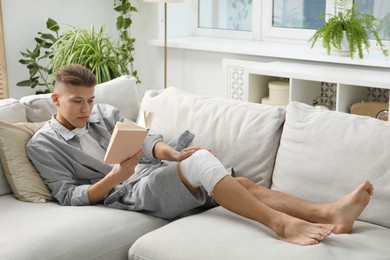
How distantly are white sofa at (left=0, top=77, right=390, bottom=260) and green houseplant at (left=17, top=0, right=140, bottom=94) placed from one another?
1.38 m

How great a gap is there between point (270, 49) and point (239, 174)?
6.17ft

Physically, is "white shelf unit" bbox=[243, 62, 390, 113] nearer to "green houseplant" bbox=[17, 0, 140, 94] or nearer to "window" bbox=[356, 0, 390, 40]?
"window" bbox=[356, 0, 390, 40]

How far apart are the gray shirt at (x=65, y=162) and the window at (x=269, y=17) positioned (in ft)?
7.03

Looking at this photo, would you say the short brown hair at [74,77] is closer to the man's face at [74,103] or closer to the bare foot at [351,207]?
the man's face at [74,103]

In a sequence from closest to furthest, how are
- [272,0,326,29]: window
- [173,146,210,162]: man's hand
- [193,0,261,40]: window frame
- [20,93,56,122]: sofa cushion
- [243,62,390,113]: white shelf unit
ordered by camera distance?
[173,146,210,162]: man's hand
[20,93,56,122]: sofa cushion
[243,62,390,113]: white shelf unit
[272,0,326,29]: window
[193,0,261,40]: window frame

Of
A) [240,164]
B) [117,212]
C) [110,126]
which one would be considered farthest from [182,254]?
[110,126]

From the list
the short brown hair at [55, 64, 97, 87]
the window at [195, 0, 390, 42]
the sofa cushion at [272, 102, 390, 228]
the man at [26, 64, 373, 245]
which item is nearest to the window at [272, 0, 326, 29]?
the window at [195, 0, 390, 42]

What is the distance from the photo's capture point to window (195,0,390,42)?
4289 millimetres

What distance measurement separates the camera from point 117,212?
2.49m

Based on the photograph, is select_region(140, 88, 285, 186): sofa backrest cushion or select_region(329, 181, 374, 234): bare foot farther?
select_region(140, 88, 285, 186): sofa backrest cushion

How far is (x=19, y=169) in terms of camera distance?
2611 mm

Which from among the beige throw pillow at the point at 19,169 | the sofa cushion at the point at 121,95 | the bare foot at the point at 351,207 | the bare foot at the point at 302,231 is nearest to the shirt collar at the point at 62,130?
the beige throw pillow at the point at 19,169

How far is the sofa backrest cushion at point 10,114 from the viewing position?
8.78ft

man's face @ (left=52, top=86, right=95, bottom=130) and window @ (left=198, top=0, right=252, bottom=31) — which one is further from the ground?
window @ (left=198, top=0, right=252, bottom=31)
